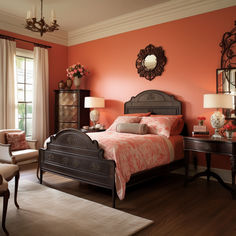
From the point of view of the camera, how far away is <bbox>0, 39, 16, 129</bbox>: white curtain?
5.15m

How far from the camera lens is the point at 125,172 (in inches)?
121

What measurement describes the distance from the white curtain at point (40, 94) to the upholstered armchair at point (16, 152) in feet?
3.13

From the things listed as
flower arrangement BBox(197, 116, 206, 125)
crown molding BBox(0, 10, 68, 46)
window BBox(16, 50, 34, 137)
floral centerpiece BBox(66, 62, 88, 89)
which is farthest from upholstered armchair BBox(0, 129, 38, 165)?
flower arrangement BBox(197, 116, 206, 125)

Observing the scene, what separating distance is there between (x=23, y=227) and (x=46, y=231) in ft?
0.86

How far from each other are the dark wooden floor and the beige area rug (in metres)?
0.17

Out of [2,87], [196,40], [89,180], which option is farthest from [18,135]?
[196,40]

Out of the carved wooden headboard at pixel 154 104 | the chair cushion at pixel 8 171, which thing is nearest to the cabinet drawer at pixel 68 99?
the carved wooden headboard at pixel 154 104

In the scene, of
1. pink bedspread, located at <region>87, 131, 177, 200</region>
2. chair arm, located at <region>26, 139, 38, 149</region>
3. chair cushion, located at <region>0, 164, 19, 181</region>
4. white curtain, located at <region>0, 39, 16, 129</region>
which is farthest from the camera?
white curtain, located at <region>0, 39, 16, 129</region>

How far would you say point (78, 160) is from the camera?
→ 3.47 metres

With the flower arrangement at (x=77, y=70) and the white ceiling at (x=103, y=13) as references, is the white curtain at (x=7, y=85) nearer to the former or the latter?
the white ceiling at (x=103, y=13)

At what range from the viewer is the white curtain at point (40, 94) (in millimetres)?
5785

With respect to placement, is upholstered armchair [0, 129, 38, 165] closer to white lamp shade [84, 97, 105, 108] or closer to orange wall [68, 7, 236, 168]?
white lamp shade [84, 97, 105, 108]

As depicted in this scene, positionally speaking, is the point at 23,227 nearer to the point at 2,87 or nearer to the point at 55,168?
the point at 55,168

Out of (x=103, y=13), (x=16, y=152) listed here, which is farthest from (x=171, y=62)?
(x=16, y=152)
